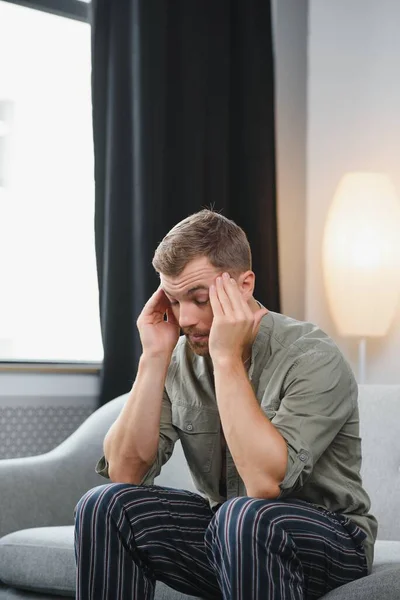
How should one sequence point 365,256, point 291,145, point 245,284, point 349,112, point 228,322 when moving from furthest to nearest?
point 291,145
point 349,112
point 365,256
point 245,284
point 228,322

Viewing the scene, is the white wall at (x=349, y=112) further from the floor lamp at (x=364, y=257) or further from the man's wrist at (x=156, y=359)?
the man's wrist at (x=156, y=359)

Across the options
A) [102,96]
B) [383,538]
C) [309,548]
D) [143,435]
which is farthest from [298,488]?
[102,96]

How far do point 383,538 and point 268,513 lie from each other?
0.81 meters

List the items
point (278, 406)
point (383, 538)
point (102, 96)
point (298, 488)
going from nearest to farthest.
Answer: point (298, 488) → point (278, 406) → point (383, 538) → point (102, 96)

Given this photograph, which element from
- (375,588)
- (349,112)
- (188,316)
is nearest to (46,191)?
(349,112)

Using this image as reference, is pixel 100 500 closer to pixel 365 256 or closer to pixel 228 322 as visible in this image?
pixel 228 322

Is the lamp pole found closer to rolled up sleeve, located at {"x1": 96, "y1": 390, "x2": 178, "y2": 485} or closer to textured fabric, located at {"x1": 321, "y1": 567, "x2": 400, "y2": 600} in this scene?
rolled up sleeve, located at {"x1": 96, "y1": 390, "x2": 178, "y2": 485}

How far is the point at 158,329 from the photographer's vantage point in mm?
1847

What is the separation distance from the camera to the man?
1438 millimetres

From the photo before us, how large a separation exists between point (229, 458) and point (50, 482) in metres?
0.74

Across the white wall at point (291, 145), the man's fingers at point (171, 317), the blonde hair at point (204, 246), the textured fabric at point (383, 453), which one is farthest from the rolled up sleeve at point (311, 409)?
the white wall at point (291, 145)

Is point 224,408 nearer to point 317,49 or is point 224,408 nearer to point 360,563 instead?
point 360,563

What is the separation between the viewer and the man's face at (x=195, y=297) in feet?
5.45

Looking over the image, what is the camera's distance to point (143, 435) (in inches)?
68.1
